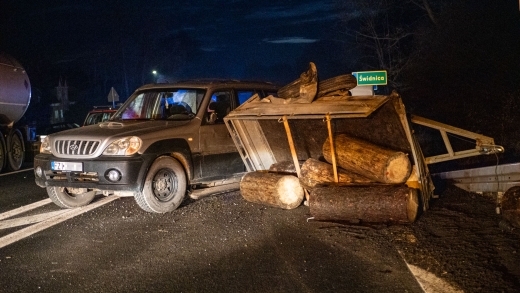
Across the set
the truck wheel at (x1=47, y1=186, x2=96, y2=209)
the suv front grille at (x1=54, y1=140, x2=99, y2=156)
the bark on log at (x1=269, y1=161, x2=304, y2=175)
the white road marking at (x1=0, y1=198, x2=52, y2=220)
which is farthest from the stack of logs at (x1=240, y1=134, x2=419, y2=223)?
the white road marking at (x1=0, y1=198, x2=52, y2=220)

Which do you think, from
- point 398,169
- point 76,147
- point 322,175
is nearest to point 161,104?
point 76,147

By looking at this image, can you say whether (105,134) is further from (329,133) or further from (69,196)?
(329,133)

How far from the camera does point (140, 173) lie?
7.45 m

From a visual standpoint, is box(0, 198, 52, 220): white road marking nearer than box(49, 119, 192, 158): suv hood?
No

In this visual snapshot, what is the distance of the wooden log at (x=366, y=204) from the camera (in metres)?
6.80

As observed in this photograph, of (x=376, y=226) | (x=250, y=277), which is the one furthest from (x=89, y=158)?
(x=376, y=226)

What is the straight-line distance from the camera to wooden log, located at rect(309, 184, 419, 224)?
268 inches

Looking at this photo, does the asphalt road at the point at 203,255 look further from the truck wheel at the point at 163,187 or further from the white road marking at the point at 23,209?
the white road marking at the point at 23,209

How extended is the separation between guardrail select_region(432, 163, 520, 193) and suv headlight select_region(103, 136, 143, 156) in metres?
5.05

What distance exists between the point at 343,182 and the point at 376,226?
104 centimetres

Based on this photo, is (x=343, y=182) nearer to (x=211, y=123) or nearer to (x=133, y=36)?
(x=211, y=123)

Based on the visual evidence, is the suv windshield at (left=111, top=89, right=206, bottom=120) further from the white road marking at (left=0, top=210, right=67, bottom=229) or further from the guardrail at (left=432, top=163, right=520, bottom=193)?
the guardrail at (left=432, top=163, right=520, bottom=193)

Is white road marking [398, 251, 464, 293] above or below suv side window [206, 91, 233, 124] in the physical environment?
below

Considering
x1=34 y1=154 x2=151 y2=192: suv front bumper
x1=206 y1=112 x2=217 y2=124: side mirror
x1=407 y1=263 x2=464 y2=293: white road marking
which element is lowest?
x1=407 y1=263 x2=464 y2=293: white road marking
